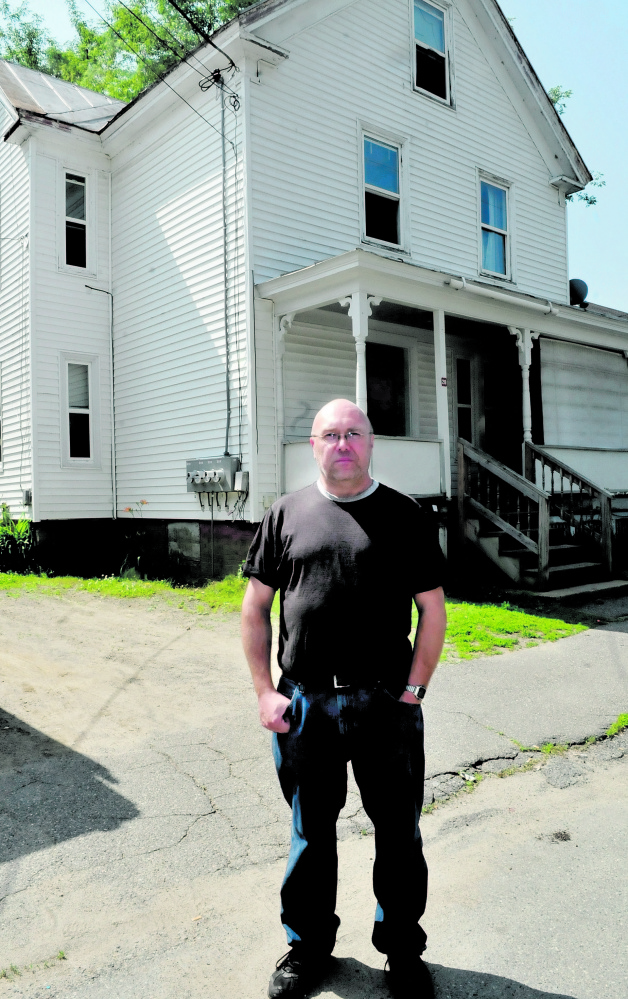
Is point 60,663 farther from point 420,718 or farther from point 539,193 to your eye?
point 539,193

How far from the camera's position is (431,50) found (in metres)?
13.8

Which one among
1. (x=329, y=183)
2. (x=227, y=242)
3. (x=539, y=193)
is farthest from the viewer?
(x=539, y=193)

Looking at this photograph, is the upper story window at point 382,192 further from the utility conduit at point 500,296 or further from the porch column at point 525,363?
the porch column at point 525,363

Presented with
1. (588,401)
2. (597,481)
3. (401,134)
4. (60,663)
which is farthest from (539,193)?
(60,663)

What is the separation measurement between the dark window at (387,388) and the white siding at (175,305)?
307cm

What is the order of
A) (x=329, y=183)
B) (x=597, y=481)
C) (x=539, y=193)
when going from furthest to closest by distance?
(x=539, y=193) → (x=597, y=481) → (x=329, y=183)

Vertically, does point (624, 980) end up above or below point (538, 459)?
below

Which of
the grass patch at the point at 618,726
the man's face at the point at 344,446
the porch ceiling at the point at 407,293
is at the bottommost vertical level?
the grass patch at the point at 618,726

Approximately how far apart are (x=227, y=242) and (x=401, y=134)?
13.8 ft

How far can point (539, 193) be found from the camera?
15.7 meters

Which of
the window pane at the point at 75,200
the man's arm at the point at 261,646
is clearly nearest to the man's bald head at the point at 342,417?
the man's arm at the point at 261,646

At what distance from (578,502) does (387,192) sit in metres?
6.16

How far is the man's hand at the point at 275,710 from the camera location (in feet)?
8.34

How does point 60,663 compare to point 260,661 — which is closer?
point 260,661
